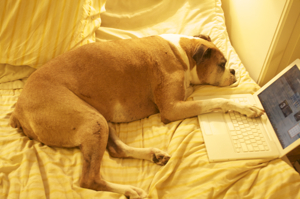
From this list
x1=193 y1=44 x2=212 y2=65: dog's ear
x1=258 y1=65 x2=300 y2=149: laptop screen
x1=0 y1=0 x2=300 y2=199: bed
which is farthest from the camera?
x1=193 y1=44 x2=212 y2=65: dog's ear

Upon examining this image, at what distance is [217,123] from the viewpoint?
161cm

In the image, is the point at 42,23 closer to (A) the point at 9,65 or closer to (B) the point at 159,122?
(A) the point at 9,65

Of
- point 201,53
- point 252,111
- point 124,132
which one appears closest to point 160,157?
point 124,132

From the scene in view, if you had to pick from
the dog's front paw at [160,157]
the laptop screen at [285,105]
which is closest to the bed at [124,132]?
the dog's front paw at [160,157]

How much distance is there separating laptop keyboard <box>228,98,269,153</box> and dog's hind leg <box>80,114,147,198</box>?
720 millimetres

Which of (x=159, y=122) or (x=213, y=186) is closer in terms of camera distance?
(x=213, y=186)

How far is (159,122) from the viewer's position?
177cm

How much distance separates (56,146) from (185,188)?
96 centimetres

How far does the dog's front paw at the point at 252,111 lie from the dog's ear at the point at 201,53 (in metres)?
0.54

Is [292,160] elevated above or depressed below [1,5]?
below

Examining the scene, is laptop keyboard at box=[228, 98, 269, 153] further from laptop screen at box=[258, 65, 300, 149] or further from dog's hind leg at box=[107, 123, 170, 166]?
dog's hind leg at box=[107, 123, 170, 166]

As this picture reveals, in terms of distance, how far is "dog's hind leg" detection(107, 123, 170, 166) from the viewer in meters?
1.46

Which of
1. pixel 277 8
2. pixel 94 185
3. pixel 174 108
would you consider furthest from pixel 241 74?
pixel 94 185

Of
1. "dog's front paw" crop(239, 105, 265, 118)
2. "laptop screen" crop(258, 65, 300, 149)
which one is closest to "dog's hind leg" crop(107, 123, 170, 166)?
"dog's front paw" crop(239, 105, 265, 118)
